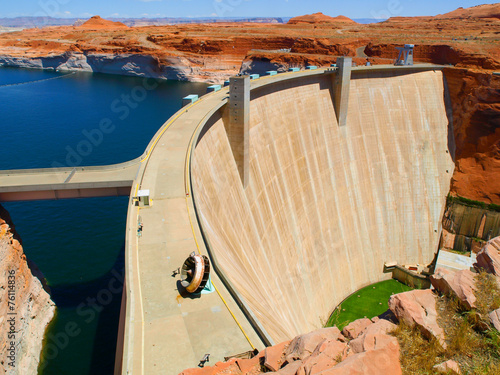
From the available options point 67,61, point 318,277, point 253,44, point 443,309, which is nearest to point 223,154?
point 318,277

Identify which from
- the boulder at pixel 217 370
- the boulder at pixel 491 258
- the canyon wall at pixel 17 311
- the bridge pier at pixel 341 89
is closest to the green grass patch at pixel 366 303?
the bridge pier at pixel 341 89

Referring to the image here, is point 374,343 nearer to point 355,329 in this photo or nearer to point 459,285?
point 355,329

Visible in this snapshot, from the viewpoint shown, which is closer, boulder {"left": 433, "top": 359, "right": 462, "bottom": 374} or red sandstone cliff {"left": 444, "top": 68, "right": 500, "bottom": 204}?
boulder {"left": 433, "top": 359, "right": 462, "bottom": 374}

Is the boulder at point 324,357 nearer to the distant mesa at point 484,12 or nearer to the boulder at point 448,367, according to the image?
the boulder at point 448,367

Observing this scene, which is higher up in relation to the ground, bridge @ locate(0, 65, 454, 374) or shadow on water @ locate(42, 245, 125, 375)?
bridge @ locate(0, 65, 454, 374)

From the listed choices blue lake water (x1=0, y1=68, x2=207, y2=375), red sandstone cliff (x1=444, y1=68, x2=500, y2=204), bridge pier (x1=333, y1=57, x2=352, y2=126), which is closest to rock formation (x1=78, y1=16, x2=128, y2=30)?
blue lake water (x1=0, y1=68, x2=207, y2=375)

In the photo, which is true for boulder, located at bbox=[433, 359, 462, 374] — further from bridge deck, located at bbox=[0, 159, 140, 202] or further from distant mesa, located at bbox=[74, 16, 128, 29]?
distant mesa, located at bbox=[74, 16, 128, 29]
